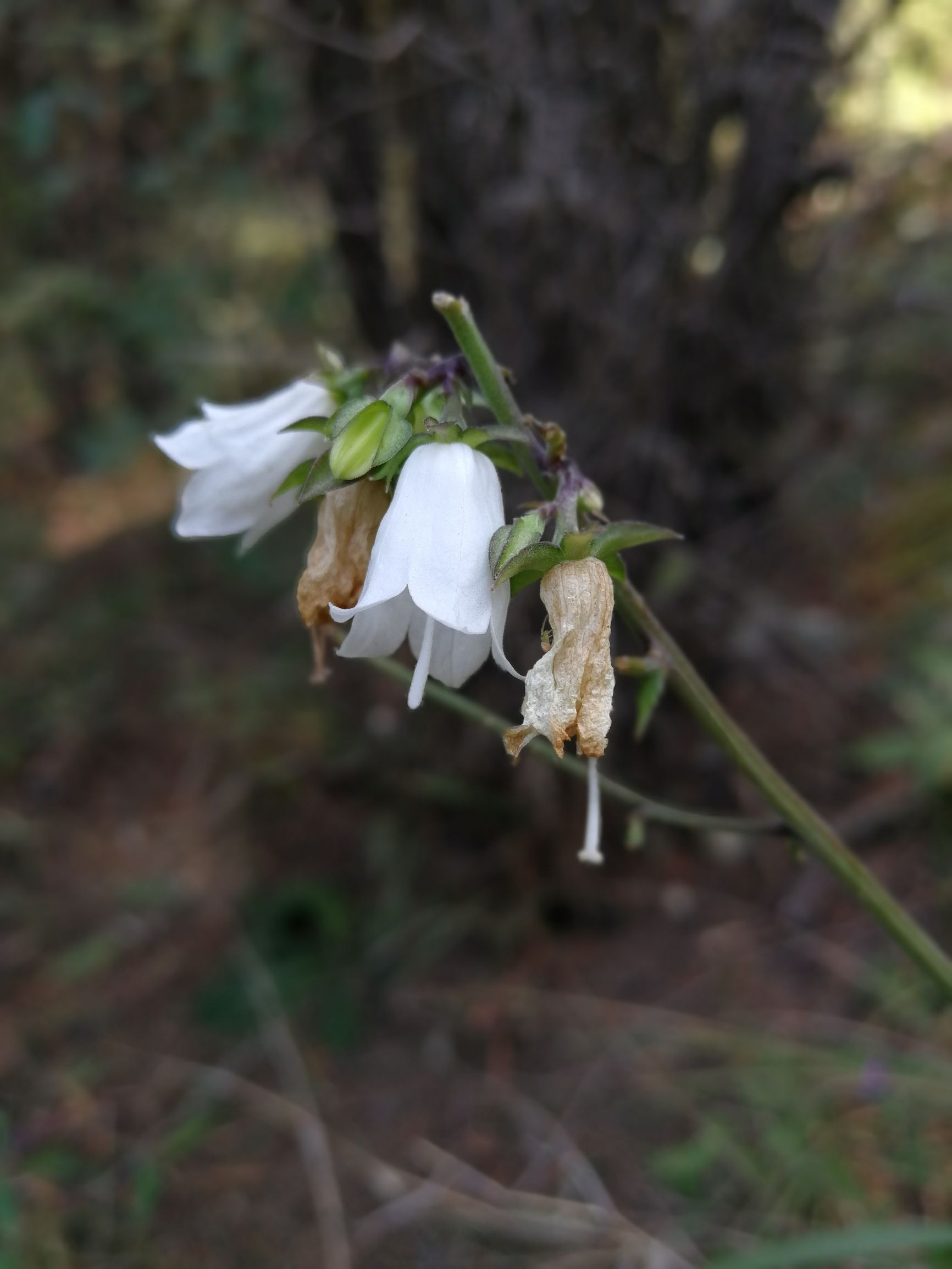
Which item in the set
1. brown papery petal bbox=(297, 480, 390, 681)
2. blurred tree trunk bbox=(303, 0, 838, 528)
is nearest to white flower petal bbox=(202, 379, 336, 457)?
brown papery petal bbox=(297, 480, 390, 681)

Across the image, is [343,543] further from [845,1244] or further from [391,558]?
[845,1244]

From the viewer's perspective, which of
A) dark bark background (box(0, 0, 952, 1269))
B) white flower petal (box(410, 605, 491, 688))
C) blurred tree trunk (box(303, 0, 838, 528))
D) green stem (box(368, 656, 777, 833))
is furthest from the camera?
blurred tree trunk (box(303, 0, 838, 528))

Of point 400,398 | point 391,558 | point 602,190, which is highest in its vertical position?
point 602,190

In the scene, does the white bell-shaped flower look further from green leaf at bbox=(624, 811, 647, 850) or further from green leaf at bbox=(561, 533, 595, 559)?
green leaf at bbox=(624, 811, 647, 850)

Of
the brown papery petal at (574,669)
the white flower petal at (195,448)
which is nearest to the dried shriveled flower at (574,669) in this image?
the brown papery petal at (574,669)

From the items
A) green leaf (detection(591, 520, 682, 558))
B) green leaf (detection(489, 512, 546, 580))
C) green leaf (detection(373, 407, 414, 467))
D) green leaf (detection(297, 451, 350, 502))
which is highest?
green leaf (detection(373, 407, 414, 467))

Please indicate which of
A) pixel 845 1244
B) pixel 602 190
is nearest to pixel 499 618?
pixel 845 1244
